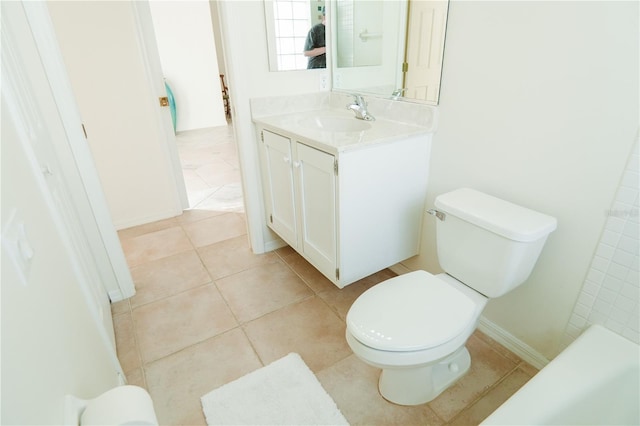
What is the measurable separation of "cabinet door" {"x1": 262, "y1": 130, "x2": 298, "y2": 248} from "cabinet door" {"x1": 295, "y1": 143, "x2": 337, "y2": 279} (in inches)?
4.4

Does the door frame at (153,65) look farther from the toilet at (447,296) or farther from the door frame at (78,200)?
the toilet at (447,296)

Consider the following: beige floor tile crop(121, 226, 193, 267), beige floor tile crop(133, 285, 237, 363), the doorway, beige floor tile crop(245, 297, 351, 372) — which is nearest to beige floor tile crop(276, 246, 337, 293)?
beige floor tile crop(245, 297, 351, 372)

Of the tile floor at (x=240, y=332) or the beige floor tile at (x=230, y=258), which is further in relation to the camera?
the beige floor tile at (x=230, y=258)

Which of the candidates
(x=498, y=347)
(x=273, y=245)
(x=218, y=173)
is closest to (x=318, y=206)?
(x=273, y=245)

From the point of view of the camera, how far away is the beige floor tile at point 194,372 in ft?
4.58

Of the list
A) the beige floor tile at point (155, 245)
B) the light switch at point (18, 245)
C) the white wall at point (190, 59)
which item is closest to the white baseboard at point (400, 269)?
the beige floor tile at point (155, 245)

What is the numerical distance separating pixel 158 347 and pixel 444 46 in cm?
190

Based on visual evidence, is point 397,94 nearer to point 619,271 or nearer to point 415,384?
point 619,271

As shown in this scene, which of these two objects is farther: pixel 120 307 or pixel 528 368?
pixel 120 307

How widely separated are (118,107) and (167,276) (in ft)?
4.35

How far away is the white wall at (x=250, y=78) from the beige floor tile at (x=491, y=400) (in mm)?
1568

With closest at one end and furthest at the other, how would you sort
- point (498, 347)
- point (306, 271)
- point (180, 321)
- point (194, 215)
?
point (498, 347) → point (180, 321) → point (306, 271) → point (194, 215)

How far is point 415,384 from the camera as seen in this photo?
53.1 inches

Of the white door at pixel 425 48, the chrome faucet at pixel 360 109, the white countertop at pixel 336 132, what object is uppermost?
the white door at pixel 425 48
